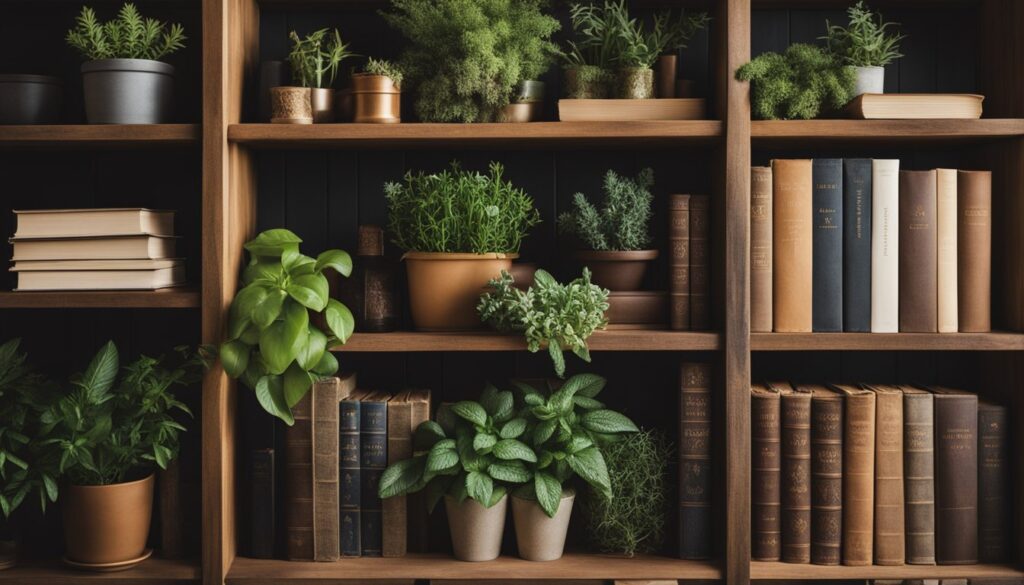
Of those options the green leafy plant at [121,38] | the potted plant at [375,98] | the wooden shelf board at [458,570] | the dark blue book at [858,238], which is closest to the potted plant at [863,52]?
the dark blue book at [858,238]

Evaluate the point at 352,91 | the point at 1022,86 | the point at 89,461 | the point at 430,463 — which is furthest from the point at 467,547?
the point at 1022,86

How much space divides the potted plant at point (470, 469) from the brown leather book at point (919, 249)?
0.85 meters

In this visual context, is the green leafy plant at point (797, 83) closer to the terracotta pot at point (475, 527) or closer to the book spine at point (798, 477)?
the book spine at point (798, 477)

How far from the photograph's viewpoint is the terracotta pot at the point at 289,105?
5.68 feet

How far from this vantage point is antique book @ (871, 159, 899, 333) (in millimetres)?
1712

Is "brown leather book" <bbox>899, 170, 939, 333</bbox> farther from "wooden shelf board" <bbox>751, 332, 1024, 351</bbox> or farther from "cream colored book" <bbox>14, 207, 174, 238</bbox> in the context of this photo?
"cream colored book" <bbox>14, 207, 174, 238</bbox>

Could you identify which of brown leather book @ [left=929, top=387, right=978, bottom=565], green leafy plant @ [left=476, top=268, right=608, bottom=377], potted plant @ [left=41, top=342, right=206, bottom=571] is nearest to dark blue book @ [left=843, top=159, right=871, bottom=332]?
brown leather book @ [left=929, top=387, right=978, bottom=565]

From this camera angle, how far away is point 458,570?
5.63 ft

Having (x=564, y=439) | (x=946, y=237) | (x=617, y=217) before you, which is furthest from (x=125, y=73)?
(x=946, y=237)

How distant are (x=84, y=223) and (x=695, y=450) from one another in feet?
4.48

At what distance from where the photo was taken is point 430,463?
1659 mm

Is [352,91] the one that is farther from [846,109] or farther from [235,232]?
[846,109]

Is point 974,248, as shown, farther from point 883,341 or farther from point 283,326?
point 283,326

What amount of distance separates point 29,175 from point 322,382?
0.96 meters
